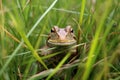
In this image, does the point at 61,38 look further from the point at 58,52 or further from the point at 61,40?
the point at 58,52

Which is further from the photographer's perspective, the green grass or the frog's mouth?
the frog's mouth

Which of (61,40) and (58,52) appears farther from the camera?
(61,40)

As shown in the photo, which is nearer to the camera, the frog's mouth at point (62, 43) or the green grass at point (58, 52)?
the green grass at point (58, 52)

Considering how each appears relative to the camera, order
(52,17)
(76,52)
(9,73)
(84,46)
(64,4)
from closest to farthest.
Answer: (9,73)
(84,46)
(76,52)
(52,17)
(64,4)

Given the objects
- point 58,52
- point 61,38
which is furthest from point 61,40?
point 58,52

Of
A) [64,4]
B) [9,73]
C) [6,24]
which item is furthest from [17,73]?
[64,4]

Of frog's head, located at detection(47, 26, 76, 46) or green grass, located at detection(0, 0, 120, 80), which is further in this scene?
frog's head, located at detection(47, 26, 76, 46)

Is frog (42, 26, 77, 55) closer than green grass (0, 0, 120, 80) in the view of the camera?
No

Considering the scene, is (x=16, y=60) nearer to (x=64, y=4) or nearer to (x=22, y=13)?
(x=22, y=13)
